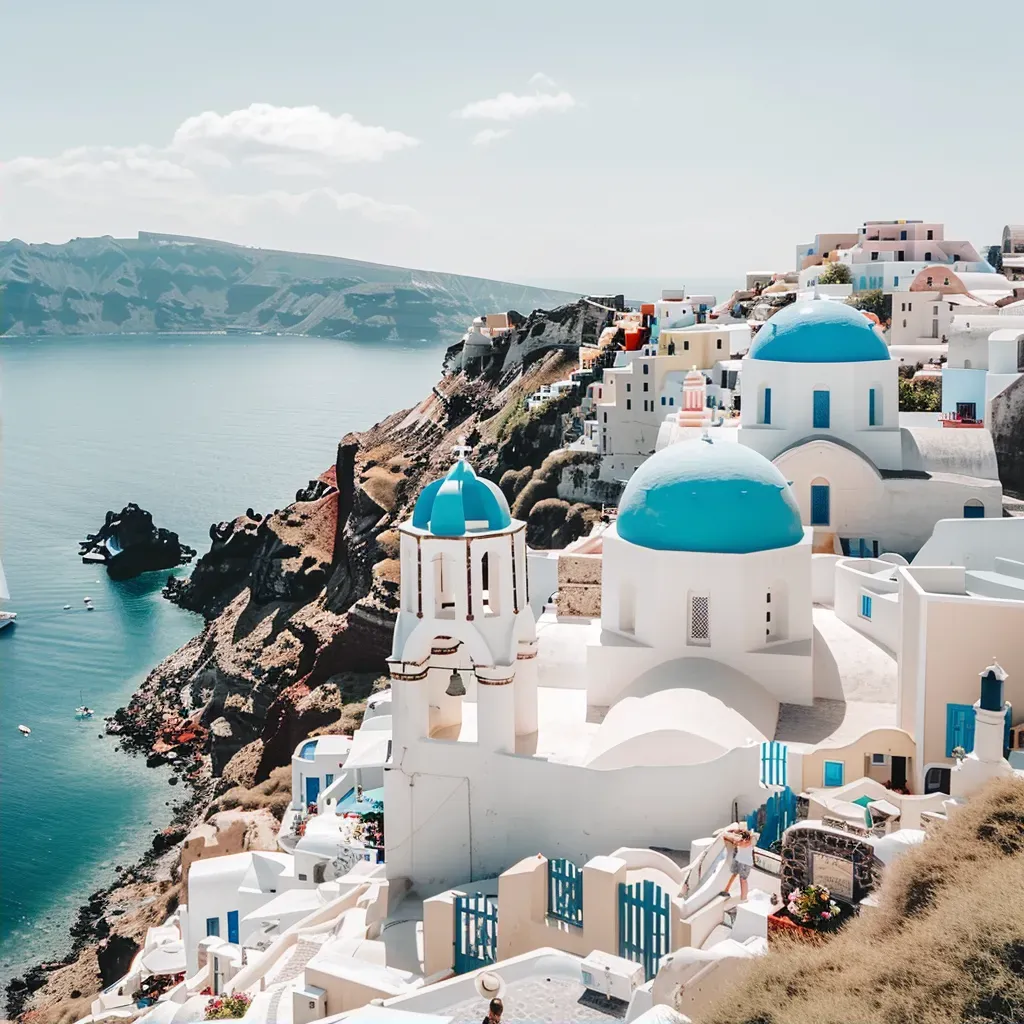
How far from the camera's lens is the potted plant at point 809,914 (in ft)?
26.9

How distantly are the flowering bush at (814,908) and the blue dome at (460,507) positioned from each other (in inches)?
196

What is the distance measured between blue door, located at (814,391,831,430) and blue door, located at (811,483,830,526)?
1191mm

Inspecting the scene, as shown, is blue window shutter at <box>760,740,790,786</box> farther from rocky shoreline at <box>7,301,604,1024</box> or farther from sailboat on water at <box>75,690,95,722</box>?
sailboat on water at <box>75,690,95,722</box>

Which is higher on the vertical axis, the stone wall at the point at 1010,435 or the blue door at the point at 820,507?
the stone wall at the point at 1010,435

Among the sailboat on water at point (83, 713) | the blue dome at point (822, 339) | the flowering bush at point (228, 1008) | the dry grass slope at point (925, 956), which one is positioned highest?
the blue dome at point (822, 339)

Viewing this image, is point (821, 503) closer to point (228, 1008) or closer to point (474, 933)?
point (474, 933)

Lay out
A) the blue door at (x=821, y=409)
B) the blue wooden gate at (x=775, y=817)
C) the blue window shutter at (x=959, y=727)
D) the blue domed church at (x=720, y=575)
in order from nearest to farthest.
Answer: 1. the blue wooden gate at (x=775, y=817)
2. the blue window shutter at (x=959, y=727)
3. the blue domed church at (x=720, y=575)
4. the blue door at (x=821, y=409)

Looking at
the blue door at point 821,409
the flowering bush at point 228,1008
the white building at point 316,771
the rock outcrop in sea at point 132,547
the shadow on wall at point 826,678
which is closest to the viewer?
the flowering bush at point 228,1008

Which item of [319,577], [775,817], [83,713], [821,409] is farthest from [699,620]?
[319,577]

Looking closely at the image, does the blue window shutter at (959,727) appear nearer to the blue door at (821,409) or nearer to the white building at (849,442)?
the white building at (849,442)

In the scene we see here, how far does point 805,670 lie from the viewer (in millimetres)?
13656

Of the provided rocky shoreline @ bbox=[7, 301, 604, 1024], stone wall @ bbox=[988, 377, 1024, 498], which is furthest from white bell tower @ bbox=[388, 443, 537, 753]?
rocky shoreline @ bbox=[7, 301, 604, 1024]

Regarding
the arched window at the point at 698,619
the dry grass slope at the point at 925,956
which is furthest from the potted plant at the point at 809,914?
the arched window at the point at 698,619

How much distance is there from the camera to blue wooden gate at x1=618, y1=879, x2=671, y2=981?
Answer: 31.1 feet
